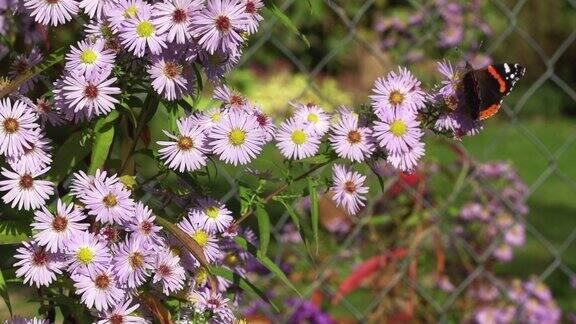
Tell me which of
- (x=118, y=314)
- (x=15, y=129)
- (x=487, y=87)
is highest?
(x=487, y=87)

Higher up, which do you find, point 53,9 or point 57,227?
point 53,9

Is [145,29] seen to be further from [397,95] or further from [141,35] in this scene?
[397,95]

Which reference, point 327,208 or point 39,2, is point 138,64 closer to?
point 39,2

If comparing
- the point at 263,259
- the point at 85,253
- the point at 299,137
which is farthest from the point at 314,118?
the point at 85,253

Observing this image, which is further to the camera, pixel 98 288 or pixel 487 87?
pixel 487 87

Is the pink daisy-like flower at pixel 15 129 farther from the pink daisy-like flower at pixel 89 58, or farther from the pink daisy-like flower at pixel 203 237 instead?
the pink daisy-like flower at pixel 203 237

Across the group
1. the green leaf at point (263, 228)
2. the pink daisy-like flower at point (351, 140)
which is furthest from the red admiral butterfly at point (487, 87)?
the green leaf at point (263, 228)
